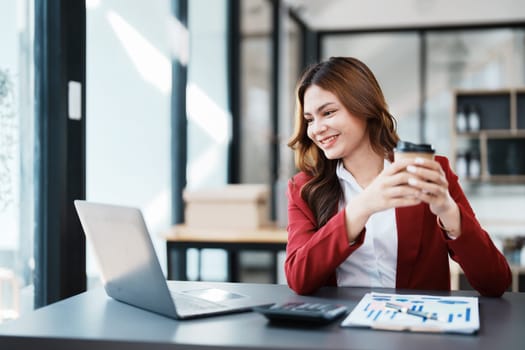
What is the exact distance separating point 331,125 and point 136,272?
74 centimetres

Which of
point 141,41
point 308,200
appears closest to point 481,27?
point 141,41

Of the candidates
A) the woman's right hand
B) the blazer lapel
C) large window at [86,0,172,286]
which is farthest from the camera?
large window at [86,0,172,286]

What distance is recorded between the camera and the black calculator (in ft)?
4.03

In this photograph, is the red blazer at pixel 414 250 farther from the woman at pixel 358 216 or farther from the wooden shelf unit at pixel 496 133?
the wooden shelf unit at pixel 496 133

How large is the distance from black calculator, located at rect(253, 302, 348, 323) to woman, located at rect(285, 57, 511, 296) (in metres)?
0.30

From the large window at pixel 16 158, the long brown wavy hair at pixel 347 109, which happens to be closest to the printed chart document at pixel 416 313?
the long brown wavy hair at pixel 347 109

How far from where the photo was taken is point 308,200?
1.93 meters

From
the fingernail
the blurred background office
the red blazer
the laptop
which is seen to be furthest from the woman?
the blurred background office

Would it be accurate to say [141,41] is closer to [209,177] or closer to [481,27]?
[209,177]

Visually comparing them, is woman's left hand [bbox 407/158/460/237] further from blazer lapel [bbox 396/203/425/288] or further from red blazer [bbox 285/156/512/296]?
blazer lapel [bbox 396/203/425/288]

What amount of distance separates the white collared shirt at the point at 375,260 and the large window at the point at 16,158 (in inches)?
39.3

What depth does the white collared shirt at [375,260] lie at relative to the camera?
6.08 feet

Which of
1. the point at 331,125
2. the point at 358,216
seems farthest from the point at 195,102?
the point at 358,216

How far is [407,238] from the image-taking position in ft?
5.99
